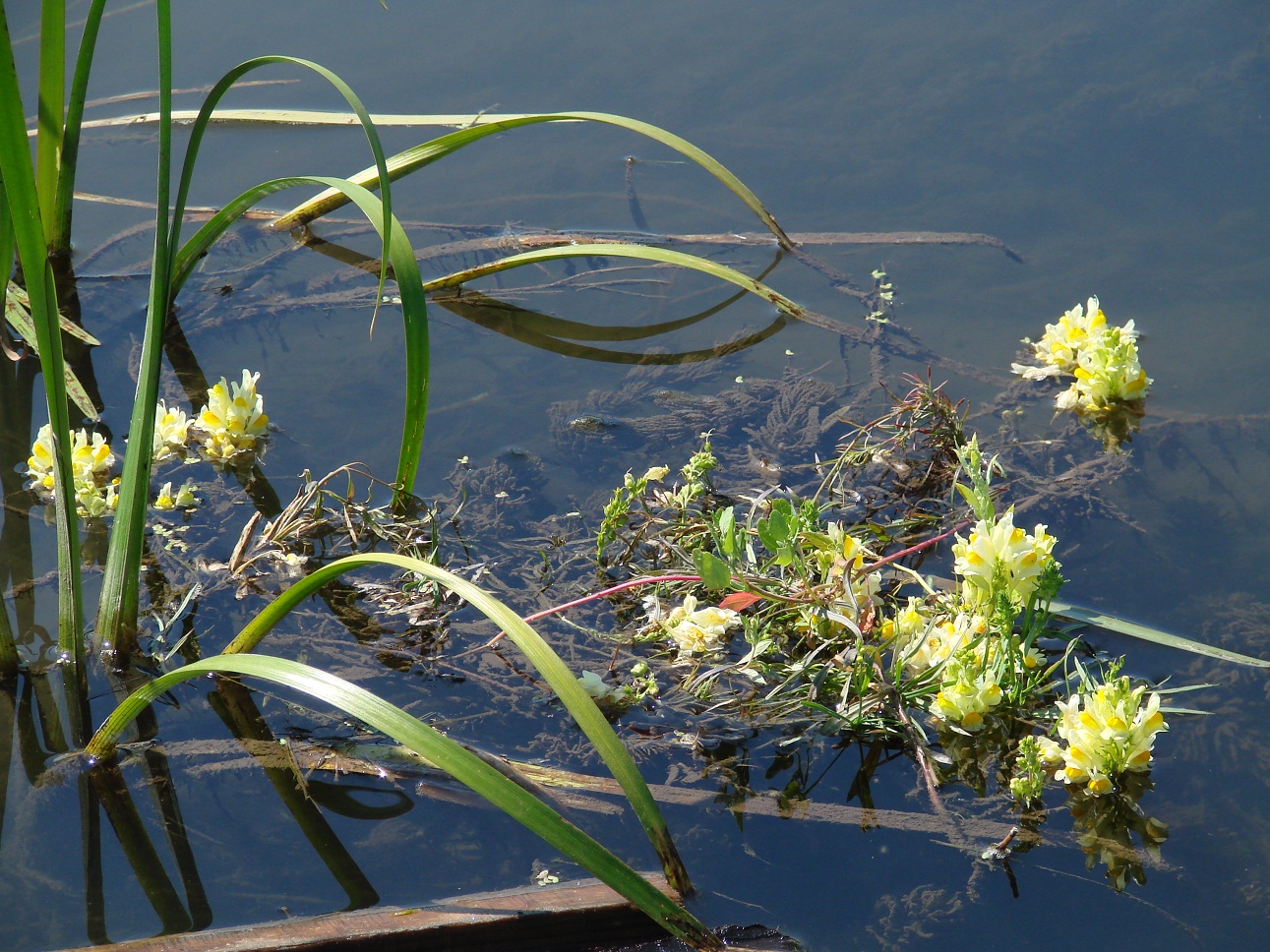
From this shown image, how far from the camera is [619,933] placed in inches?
79.6

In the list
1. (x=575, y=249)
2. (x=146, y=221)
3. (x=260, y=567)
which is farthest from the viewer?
(x=146, y=221)

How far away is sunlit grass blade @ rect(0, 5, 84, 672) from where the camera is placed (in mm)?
1981

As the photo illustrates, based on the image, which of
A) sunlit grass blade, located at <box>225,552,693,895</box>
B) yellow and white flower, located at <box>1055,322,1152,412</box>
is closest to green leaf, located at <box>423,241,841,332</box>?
yellow and white flower, located at <box>1055,322,1152,412</box>

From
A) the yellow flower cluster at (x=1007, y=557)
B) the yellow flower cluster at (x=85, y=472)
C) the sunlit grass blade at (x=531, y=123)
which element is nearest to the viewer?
the yellow flower cluster at (x=1007, y=557)

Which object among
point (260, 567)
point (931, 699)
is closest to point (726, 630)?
point (931, 699)

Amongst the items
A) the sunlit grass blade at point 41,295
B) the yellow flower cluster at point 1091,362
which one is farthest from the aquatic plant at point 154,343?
the yellow flower cluster at point 1091,362

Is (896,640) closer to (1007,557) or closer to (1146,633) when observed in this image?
Result: (1007,557)

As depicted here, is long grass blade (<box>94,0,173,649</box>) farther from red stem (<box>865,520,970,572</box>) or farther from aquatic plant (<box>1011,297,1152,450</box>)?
aquatic plant (<box>1011,297,1152,450</box>)

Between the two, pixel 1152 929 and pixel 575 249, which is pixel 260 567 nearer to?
pixel 575 249

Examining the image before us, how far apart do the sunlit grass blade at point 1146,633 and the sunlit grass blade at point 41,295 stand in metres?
2.43

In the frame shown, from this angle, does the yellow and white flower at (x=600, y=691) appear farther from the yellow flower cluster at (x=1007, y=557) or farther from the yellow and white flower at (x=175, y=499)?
the yellow and white flower at (x=175, y=499)

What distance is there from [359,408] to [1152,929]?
2.74 meters

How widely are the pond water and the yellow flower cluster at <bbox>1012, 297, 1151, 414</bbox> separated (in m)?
0.16

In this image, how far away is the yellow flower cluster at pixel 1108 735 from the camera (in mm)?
2150
